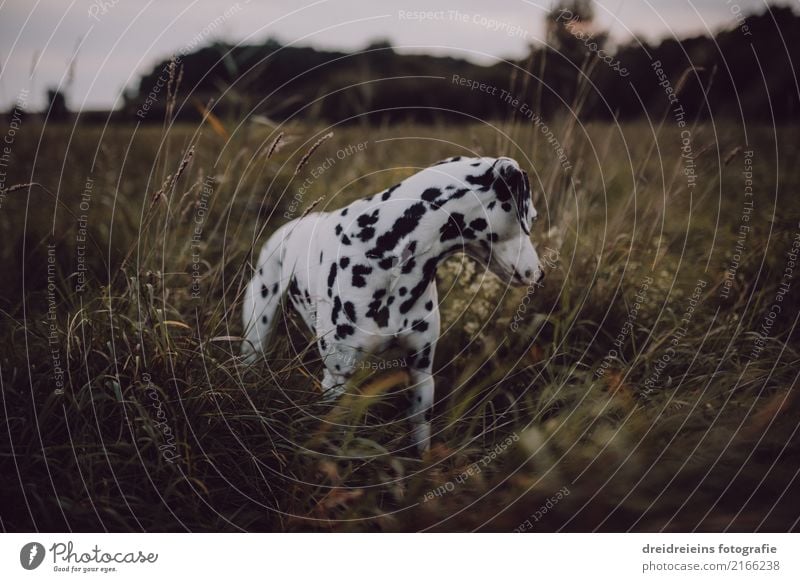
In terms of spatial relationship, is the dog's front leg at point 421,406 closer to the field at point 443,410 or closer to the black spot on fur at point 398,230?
the field at point 443,410

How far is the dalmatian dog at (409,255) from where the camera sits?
170 cm

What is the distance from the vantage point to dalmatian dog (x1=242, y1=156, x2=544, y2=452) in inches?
67.1

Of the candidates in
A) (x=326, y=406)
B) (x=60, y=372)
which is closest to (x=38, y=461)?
(x=60, y=372)

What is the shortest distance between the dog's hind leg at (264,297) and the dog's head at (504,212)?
0.94 m

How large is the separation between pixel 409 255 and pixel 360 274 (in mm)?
201

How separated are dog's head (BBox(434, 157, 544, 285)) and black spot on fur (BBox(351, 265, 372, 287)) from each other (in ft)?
1.30

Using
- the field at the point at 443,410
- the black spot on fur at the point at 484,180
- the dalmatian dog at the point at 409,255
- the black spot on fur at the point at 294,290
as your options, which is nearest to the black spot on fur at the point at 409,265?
the dalmatian dog at the point at 409,255

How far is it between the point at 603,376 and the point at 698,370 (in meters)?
0.48

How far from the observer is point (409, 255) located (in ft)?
5.87

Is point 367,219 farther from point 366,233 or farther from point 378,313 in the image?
point 378,313

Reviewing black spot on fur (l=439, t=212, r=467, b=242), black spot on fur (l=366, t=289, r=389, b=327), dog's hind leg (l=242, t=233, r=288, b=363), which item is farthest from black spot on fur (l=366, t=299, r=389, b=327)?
dog's hind leg (l=242, t=233, r=288, b=363)

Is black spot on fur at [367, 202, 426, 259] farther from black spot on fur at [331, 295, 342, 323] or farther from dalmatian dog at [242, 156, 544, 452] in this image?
black spot on fur at [331, 295, 342, 323]

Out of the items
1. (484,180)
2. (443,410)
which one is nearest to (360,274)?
(484,180)

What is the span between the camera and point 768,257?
283 centimetres
